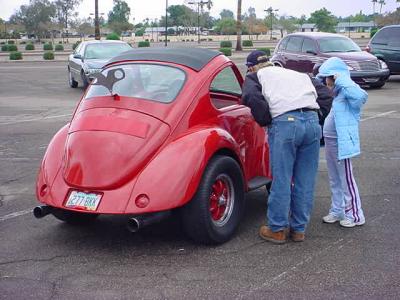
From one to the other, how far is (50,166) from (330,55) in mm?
12372

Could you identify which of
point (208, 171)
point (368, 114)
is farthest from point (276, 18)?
point (208, 171)

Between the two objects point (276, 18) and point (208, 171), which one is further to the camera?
point (276, 18)

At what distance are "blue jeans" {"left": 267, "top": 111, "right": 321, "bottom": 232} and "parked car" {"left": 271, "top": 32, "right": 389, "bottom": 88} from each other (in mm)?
11332

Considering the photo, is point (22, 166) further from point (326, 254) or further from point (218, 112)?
point (326, 254)

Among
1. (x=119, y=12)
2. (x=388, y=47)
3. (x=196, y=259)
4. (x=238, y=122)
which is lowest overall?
(x=196, y=259)

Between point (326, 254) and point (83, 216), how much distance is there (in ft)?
7.51

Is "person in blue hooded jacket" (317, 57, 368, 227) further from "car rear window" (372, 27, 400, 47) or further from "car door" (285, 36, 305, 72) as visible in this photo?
"car rear window" (372, 27, 400, 47)

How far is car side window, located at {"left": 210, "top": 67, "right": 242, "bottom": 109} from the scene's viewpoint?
5.70 meters

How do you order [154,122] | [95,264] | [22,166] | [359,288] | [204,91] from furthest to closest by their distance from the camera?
1. [22,166]
2. [204,91]
3. [154,122]
4. [95,264]
5. [359,288]

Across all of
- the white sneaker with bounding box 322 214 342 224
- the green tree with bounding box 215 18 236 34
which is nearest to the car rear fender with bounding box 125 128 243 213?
the white sneaker with bounding box 322 214 342 224

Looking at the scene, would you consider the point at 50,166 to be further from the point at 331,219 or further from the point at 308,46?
the point at 308,46

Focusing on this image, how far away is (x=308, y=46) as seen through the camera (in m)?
16.7

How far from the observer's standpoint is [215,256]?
4594 millimetres

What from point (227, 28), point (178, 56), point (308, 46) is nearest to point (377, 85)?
point (308, 46)
